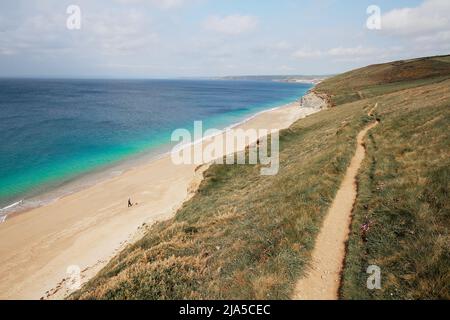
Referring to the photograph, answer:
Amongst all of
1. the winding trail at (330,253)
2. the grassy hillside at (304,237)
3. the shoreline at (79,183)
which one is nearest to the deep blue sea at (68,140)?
the shoreline at (79,183)

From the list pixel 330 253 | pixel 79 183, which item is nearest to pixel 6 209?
pixel 79 183

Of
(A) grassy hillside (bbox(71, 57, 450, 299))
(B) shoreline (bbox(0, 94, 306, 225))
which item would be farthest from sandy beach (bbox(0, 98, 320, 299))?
(A) grassy hillside (bbox(71, 57, 450, 299))

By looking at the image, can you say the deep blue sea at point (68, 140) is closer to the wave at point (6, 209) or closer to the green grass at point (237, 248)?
the wave at point (6, 209)

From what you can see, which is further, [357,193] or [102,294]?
[357,193]

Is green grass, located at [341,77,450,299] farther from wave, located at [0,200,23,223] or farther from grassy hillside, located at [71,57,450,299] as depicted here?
wave, located at [0,200,23,223]

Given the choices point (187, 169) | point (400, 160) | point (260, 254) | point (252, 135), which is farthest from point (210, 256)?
point (252, 135)

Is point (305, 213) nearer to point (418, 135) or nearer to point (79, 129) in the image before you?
point (418, 135)
